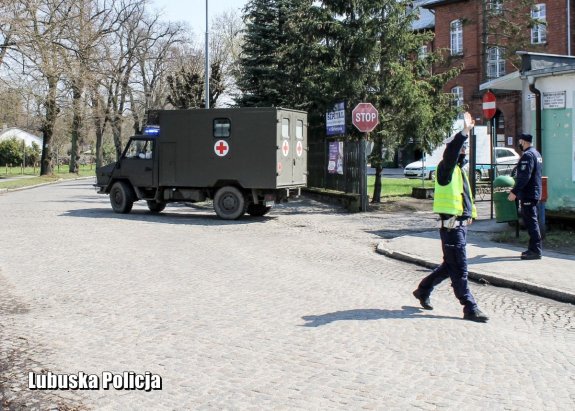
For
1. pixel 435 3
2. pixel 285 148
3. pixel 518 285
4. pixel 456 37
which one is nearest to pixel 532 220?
pixel 518 285

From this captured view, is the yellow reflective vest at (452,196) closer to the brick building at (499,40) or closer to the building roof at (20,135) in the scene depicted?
the brick building at (499,40)

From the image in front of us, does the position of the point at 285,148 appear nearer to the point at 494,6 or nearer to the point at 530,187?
the point at 530,187

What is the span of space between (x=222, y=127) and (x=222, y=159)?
87cm

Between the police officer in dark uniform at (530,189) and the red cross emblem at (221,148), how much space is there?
8811 millimetres

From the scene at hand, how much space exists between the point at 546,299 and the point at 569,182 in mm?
5561

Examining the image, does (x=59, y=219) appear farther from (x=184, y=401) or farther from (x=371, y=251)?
(x=184, y=401)

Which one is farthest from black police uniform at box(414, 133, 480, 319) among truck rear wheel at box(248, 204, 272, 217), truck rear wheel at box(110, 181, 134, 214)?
truck rear wheel at box(110, 181, 134, 214)

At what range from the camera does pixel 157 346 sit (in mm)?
5723

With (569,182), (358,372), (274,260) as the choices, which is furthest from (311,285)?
(569,182)

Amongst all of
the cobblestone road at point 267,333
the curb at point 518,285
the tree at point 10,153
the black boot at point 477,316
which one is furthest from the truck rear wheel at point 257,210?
the tree at point 10,153

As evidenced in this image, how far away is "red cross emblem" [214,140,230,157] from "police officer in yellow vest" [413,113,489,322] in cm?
1107

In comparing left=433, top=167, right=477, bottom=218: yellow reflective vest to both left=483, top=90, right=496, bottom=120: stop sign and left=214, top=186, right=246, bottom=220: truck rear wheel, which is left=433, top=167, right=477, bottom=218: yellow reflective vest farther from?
left=214, top=186, right=246, bottom=220: truck rear wheel

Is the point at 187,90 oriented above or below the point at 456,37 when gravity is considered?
below

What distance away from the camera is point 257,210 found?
18.8 meters
